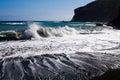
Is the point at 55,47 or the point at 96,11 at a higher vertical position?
the point at 55,47

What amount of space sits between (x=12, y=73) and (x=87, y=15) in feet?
467

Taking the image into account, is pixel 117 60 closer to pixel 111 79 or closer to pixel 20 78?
pixel 111 79

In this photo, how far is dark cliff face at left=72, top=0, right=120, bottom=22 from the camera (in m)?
139

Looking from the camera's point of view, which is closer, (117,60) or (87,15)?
(117,60)

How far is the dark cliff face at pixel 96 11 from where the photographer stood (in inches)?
5460

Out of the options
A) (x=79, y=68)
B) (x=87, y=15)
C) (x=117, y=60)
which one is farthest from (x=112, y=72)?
(x=87, y=15)

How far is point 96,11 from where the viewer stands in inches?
5748

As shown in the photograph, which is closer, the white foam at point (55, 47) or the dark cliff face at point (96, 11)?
the white foam at point (55, 47)

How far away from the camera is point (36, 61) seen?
880 centimetres

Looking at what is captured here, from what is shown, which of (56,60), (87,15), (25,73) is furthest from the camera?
(87,15)

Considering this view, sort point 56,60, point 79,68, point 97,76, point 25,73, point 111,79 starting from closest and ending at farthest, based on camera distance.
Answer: point 111,79 → point 97,76 → point 25,73 → point 79,68 → point 56,60

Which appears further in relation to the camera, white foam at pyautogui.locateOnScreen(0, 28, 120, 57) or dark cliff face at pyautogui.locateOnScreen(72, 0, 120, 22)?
dark cliff face at pyautogui.locateOnScreen(72, 0, 120, 22)

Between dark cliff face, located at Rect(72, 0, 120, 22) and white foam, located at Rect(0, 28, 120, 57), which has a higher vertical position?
white foam, located at Rect(0, 28, 120, 57)

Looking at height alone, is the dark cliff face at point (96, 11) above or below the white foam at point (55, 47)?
below
